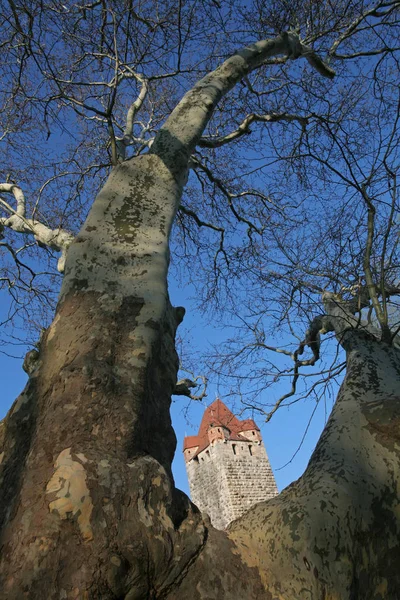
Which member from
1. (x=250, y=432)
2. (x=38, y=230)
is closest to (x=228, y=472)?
(x=250, y=432)

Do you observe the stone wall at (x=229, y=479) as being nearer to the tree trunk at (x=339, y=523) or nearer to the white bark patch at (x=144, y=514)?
the tree trunk at (x=339, y=523)

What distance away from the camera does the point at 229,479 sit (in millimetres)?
23719

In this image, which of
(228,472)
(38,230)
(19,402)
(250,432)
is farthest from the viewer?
(250,432)

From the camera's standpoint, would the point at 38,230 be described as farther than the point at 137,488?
Yes

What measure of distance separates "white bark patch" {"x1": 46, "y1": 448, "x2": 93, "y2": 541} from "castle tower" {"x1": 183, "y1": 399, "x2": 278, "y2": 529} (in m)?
21.7

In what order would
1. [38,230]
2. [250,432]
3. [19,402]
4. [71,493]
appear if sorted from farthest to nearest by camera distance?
[250,432] < [38,230] < [19,402] < [71,493]

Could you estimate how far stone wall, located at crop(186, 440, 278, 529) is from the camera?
23.0m

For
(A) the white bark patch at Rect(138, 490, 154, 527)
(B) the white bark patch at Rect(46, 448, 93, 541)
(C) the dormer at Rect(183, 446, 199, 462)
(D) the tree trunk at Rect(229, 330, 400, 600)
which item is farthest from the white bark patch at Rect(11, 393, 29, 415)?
(C) the dormer at Rect(183, 446, 199, 462)

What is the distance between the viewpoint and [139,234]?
1686mm

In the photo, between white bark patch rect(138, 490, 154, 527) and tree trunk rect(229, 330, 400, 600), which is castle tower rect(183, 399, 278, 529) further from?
white bark patch rect(138, 490, 154, 527)

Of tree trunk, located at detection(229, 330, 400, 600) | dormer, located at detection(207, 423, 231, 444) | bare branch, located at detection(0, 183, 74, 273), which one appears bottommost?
tree trunk, located at detection(229, 330, 400, 600)

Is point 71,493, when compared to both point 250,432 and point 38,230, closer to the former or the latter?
point 38,230

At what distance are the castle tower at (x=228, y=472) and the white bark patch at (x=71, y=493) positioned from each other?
71.3 feet

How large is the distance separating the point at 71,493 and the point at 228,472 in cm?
2527
